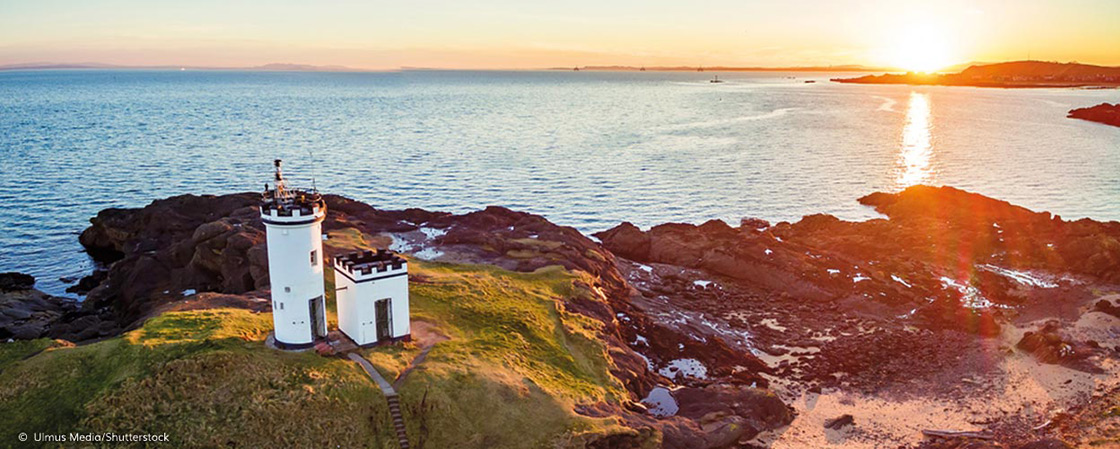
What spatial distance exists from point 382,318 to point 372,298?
1.42 meters

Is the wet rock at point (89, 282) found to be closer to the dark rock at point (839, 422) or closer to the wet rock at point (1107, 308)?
the dark rock at point (839, 422)

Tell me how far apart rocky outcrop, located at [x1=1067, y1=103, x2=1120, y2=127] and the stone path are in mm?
209545

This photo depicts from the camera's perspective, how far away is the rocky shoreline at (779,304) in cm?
3747

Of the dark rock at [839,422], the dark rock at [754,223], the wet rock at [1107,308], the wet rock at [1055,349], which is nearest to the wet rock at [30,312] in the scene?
the dark rock at [839,422]

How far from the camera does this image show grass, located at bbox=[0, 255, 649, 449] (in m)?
27.3

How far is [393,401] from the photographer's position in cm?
2950

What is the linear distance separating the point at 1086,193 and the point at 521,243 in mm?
88954


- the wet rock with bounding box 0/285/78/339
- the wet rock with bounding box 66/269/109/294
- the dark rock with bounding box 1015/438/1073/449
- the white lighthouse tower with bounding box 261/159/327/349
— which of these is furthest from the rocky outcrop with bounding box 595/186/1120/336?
the wet rock with bounding box 66/269/109/294

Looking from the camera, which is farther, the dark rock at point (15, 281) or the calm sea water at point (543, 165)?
the calm sea water at point (543, 165)

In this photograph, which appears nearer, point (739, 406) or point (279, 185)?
point (279, 185)

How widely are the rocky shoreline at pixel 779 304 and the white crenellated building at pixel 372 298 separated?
9281 millimetres

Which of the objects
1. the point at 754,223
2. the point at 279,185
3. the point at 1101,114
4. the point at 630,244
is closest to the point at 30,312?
the point at 279,185

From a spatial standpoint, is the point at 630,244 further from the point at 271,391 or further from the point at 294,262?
the point at 271,391

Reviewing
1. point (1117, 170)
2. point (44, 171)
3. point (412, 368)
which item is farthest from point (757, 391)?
→ point (1117, 170)
